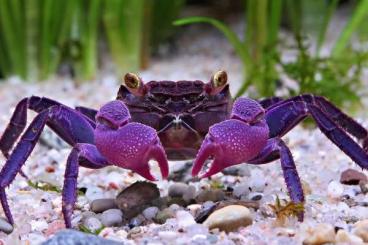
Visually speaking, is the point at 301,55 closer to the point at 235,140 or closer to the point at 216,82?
the point at 216,82

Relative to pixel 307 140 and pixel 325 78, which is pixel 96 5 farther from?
pixel 307 140

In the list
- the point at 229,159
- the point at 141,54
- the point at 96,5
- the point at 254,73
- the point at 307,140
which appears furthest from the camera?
the point at 141,54

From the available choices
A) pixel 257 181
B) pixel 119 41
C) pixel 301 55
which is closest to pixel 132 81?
pixel 257 181

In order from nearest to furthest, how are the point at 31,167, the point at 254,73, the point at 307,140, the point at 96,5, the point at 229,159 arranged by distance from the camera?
1. the point at 229,159
2. the point at 31,167
3. the point at 307,140
4. the point at 254,73
5. the point at 96,5

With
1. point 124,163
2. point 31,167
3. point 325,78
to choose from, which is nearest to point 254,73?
point 325,78

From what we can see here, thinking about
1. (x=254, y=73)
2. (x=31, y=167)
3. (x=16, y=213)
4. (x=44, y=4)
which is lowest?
(x=16, y=213)

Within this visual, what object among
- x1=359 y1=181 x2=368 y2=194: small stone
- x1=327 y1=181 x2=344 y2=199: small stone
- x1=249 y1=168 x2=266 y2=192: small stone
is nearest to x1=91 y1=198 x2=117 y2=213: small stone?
x1=249 y1=168 x2=266 y2=192: small stone

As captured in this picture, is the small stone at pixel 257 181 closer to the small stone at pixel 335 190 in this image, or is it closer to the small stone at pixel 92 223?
the small stone at pixel 335 190
